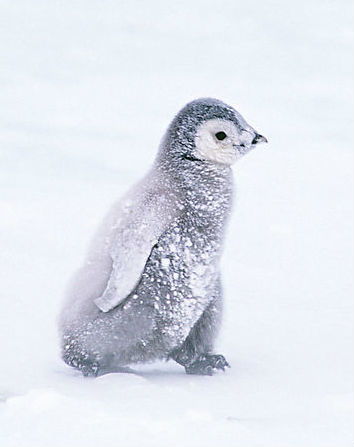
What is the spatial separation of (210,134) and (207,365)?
50 cm

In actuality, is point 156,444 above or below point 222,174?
below

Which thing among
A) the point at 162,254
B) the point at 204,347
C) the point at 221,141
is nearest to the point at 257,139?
the point at 221,141

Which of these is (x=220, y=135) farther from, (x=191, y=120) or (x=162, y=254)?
(x=162, y=254)

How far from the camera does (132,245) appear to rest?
7.58 feet

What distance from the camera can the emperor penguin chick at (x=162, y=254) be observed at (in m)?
2.33

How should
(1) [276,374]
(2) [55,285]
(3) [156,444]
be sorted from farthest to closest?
(2) [55,285] < (1) [276,374] < (3) [156,444]

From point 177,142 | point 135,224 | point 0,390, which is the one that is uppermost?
point 177,142

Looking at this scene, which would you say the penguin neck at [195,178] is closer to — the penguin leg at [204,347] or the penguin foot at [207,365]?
the penguin leg at [204,347]

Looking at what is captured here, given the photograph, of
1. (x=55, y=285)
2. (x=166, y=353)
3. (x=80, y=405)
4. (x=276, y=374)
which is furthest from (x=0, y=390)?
(x=55, y=285)

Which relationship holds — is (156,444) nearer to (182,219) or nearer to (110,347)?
(110,347)

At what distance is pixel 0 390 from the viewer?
7.39 ft

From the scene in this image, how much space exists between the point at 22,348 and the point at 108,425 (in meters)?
0.50

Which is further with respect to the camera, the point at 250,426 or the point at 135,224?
the point at 135,224

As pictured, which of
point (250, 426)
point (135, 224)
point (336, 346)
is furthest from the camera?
point (336, 346)
